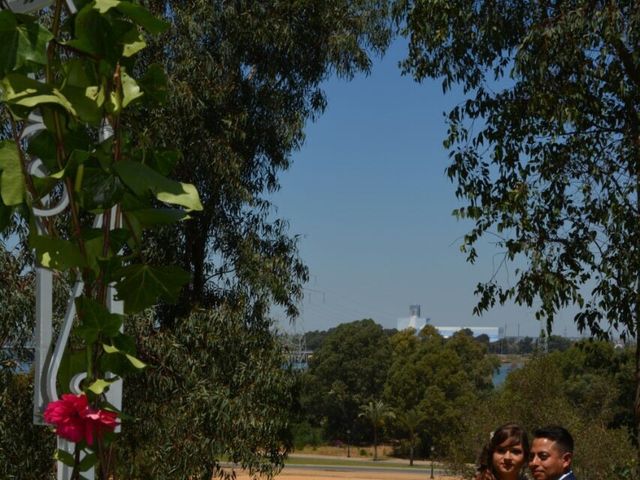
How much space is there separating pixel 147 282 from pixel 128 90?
8.9 inches

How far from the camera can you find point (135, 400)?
41.8 feet

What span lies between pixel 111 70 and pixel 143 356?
11551 mm

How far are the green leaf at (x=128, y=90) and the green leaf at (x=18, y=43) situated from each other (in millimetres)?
103

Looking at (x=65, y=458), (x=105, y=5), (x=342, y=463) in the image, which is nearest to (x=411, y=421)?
(x=342, y=463)

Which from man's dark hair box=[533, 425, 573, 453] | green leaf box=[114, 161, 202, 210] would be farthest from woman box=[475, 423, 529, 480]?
green leaf box=[114, 161, 202, 210]

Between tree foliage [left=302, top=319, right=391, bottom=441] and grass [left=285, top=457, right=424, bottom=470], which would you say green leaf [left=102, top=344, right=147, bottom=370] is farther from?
tree foliage [left=302, top=319, right=391, bottom=441]

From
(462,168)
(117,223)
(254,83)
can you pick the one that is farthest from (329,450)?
(117,223)

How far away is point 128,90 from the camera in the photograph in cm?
117

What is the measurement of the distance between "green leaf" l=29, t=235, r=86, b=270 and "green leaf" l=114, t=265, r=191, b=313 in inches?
2.2

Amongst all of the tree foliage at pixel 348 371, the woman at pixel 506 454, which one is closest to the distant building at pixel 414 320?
the tree foliage at pixel 348 371

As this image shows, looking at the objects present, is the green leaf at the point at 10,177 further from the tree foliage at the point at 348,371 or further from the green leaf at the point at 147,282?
the tree foliage at the point at 348,371

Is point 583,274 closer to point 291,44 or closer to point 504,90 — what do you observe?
point 504,90

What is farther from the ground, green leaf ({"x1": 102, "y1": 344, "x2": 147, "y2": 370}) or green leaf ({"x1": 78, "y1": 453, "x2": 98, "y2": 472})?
green leaf ({"x1": 102, "y1": 344, "x2": 147, "y2": 370})

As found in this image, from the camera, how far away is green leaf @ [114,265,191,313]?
1.21 meters
